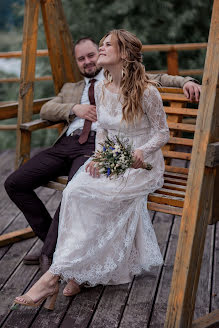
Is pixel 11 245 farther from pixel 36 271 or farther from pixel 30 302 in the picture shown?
→ pixel 30 302

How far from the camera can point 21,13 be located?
24.6 ft

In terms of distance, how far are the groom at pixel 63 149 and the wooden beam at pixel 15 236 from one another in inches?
13.9

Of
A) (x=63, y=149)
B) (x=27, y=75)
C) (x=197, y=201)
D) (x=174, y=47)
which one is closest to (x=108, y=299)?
(x=197, y=201)

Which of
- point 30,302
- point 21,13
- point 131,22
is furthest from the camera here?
point 21,13

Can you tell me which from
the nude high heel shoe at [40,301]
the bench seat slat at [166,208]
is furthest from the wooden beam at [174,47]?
the nude high heel shoe at [40,301]

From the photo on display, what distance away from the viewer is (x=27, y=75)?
3693 millimetres

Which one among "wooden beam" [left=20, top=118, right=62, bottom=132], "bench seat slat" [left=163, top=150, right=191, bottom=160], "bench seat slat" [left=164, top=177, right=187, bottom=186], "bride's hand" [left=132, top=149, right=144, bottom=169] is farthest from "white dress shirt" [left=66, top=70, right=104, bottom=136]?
"bride's hand" [left=132, top=149, right=144, bottom=169]

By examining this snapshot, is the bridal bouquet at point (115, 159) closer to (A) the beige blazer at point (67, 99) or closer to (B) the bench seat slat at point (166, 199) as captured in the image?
(B) the bench seat slat at point (166, 199)

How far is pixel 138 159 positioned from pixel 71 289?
2.66 feet

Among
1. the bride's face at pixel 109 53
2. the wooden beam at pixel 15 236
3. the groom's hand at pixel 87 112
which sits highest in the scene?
the bride's face at pixel 109 53

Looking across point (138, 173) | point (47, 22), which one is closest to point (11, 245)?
point (138, 173)

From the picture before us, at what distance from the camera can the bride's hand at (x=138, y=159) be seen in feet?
8.93

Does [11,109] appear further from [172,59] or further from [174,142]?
[172,59]

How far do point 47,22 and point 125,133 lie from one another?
1.32 meters
